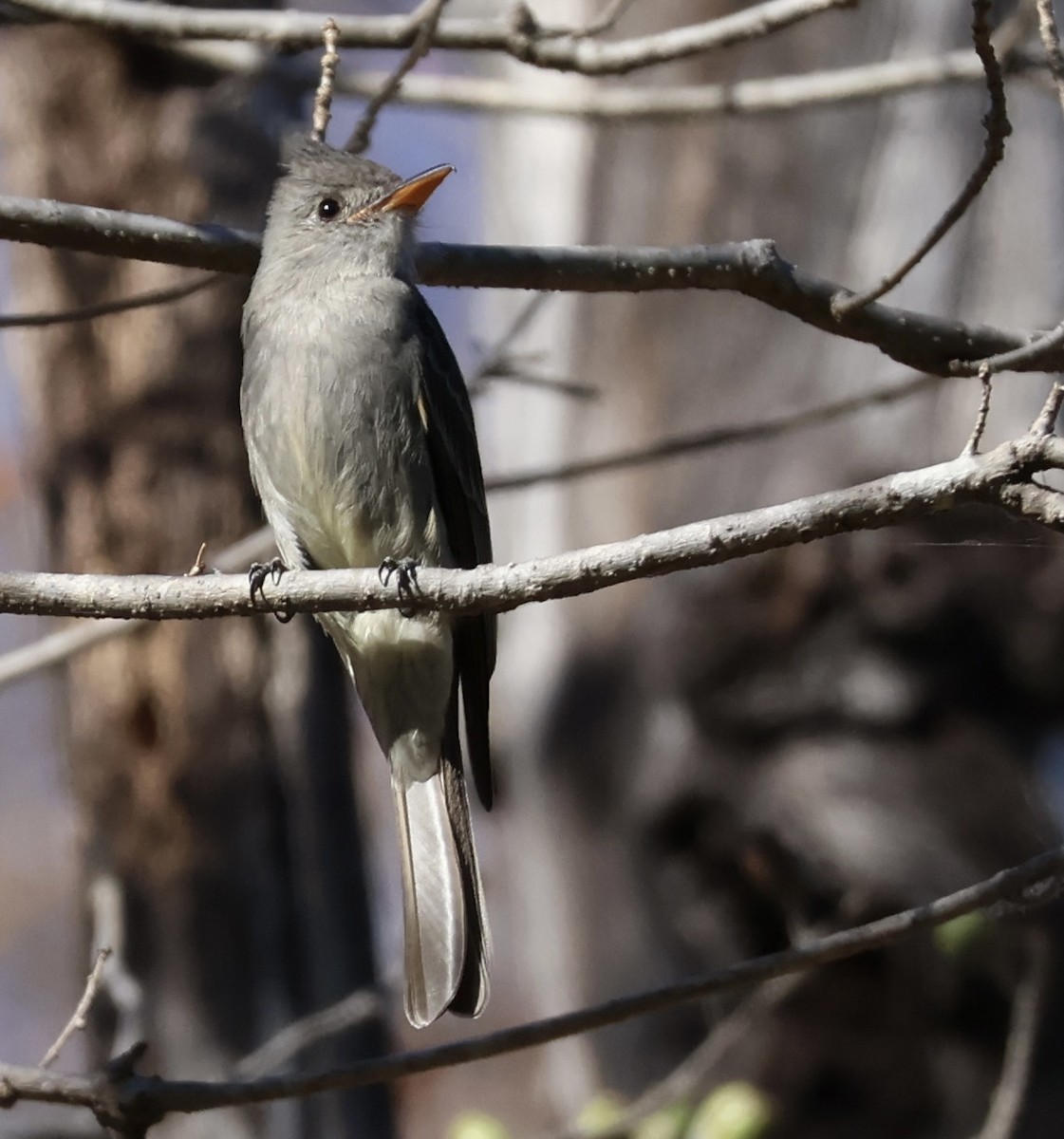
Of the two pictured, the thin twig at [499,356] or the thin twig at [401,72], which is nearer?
the thin twig at [401,72]

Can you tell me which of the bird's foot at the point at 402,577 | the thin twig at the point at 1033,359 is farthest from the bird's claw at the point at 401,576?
the thin twig at the point at 1033,359

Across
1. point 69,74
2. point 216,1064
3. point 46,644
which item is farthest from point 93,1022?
point 69,74

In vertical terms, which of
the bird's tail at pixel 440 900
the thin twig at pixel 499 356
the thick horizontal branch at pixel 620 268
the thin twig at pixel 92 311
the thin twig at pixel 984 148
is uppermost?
the thin twig at pixel 984 148

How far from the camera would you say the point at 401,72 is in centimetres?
343

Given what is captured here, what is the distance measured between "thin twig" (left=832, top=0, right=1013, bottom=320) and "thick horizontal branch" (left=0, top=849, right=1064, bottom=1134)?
40.9 inches

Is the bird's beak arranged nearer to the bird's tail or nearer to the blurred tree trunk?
the blurred tree trunk

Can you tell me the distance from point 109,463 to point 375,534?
4.88ft

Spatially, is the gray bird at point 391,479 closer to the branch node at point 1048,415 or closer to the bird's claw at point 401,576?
the bird's claw at point 401,576

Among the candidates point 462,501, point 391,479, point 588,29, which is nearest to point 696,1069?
point 462,501

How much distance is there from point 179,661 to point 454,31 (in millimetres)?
2071

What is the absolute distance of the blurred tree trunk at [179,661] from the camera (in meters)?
4.65

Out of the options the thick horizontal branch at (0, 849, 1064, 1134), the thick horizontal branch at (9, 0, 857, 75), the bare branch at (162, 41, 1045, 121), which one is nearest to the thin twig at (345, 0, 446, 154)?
the thick horizontal branch at (9, 0, 857, 75)

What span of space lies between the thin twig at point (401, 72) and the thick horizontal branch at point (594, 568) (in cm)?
109

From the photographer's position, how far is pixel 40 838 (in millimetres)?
10648
